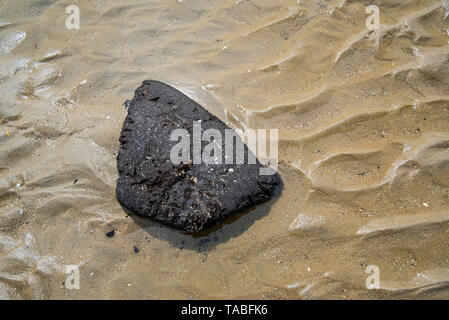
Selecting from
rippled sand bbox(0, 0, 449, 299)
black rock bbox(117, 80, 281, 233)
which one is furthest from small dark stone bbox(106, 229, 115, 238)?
black rock bbox(117, 80, 281, 233)

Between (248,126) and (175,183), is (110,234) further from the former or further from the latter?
(248,126)

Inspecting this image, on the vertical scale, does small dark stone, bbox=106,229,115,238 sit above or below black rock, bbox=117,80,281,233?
below

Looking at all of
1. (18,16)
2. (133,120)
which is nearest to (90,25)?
(18,16)

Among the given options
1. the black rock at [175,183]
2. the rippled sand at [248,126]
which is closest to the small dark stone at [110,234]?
the rippled sand at [248,126]

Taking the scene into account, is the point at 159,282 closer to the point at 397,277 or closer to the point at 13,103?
the point at 397,277

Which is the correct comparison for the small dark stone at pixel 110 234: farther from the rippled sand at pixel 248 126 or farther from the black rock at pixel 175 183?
the black rock at pixel 175 183

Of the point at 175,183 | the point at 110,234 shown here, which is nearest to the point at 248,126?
the point at 175,183

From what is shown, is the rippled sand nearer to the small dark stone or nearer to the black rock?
the small dark stone
